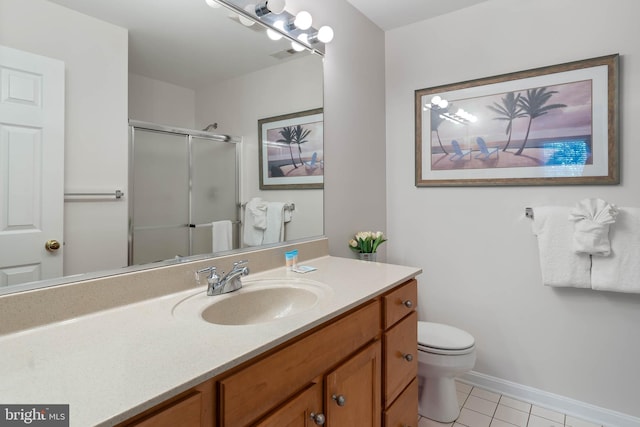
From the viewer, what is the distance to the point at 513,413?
1892mm

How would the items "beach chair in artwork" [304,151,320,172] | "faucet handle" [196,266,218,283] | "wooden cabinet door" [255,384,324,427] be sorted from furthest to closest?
1. "beach chair in artwork" [304,151,320,172]
2. "faucet handle" [196,266,218,283]
3. "wooden cabinet door" [255,384,324,427]

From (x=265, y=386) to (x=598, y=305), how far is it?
191cm

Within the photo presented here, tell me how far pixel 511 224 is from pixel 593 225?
431 mm

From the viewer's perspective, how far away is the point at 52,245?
96cm

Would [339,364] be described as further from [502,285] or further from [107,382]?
[502,285]

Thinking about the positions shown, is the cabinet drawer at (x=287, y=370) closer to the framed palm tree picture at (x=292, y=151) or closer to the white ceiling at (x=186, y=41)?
the framed palm tree picture at (x=292, y=151)

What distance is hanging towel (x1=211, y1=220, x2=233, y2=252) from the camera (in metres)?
1.40

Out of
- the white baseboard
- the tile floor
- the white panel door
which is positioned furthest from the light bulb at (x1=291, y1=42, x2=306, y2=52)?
the white baseboard

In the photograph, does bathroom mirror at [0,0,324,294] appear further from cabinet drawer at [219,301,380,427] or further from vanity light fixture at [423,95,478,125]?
vanity light fixture at [423,95,478,125]

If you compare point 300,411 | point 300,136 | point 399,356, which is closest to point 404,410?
point 399,356

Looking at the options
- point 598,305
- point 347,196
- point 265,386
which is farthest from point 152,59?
point 598,305

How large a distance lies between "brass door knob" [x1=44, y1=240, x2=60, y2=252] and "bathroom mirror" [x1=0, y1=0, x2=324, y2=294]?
2 centimetres

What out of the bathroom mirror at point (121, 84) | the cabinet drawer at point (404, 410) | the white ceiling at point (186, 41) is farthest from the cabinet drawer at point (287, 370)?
the white ceiling at point (186, 41)

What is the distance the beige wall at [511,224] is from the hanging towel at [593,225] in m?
0.15
